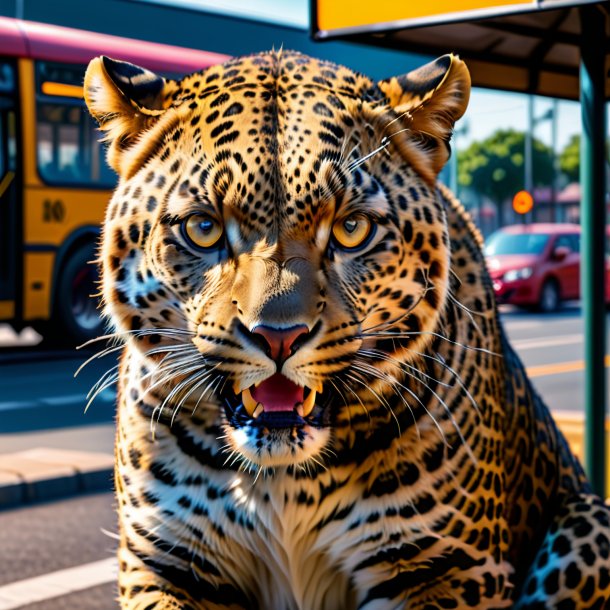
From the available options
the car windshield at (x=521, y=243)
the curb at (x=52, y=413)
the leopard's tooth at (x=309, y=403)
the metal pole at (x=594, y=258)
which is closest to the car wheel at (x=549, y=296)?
the car windshield at (x=521, y=243)

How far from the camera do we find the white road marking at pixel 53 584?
5105 mm

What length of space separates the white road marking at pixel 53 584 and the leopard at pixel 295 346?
3450mm

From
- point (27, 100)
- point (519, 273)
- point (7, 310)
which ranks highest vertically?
point (27, 100)

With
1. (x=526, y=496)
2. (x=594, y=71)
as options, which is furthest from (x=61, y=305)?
(x=526, y=496)

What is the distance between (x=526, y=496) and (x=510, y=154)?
59087 mm

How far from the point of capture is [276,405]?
4.71 feet

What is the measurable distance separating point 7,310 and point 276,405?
1212cm

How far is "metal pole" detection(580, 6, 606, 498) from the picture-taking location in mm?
3883

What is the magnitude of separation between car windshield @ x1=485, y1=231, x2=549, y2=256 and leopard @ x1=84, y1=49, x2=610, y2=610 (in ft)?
67.6

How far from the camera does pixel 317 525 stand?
1651 mm

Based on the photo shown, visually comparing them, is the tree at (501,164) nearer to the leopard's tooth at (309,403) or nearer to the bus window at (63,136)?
the bus window at (63,136)

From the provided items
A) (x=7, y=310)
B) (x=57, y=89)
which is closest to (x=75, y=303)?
(x=7, y=310)

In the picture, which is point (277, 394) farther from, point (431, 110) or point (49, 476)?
point (49, 476)

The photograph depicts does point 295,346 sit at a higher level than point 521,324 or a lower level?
higher
